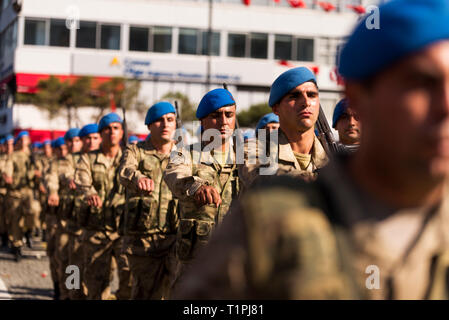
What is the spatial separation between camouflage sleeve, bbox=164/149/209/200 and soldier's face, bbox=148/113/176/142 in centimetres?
171

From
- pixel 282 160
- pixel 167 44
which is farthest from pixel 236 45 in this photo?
pixel 282 160

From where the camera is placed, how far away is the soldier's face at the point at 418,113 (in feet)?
5.82

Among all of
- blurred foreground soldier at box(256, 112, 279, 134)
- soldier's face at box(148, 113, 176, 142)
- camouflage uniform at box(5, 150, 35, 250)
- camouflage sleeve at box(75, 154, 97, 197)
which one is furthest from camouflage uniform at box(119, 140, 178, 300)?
camouflage uniform at box(5, 150, 35, 250)

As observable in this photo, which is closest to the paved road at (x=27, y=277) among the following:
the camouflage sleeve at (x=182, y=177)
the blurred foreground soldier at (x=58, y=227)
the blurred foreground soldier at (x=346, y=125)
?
the blurred foreground soldier at (x=58, y=227)

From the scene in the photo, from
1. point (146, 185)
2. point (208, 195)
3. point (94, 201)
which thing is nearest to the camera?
point (208, 195)

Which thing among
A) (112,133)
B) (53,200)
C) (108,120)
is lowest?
(53,200)

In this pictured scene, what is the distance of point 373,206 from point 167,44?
163ft

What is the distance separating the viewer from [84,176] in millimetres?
9852

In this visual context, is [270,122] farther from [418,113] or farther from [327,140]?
[418,113]

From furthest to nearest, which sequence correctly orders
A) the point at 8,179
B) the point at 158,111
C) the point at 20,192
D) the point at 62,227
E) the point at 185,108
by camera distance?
1. the point at 185,108
2. the point at 20,192
3. the point at 8,179
4. the point at 62,227
5. the point at 158,111

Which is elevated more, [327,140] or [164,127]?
[164,127]

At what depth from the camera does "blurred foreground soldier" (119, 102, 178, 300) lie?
323 inches

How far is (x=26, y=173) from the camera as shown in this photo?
17.3m
